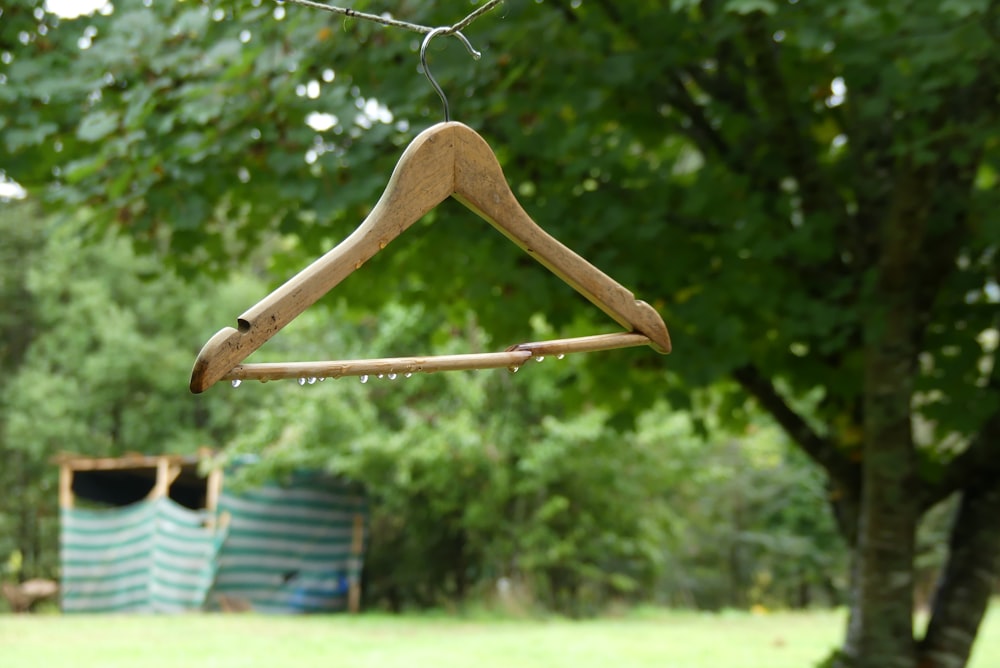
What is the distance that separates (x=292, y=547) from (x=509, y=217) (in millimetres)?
9752

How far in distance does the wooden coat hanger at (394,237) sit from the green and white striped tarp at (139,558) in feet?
31.1

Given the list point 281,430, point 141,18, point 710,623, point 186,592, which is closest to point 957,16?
point 141,18

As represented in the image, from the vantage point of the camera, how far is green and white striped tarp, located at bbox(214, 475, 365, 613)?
10.2 m

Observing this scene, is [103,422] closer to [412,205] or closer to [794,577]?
[794,577]

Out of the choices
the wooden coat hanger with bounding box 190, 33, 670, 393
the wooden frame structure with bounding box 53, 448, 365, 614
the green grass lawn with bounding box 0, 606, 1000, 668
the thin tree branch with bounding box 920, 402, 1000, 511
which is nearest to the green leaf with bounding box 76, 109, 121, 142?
the wooden coat hanger with bounding box 190, 33, 670, 393

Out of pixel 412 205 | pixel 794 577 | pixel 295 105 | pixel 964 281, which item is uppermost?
pixel 295 105

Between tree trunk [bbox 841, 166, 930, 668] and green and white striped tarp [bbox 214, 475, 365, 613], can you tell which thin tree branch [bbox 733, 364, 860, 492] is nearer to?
tree trunk [bbox 841, 166, 930, 668]

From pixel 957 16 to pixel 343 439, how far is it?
7.75 m

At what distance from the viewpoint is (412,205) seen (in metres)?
1.13

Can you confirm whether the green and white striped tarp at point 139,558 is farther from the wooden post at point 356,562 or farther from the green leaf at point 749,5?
the green leaf at point 749,5

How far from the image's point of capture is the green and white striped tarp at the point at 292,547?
10234 millimetres

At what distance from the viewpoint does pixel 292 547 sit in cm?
1040

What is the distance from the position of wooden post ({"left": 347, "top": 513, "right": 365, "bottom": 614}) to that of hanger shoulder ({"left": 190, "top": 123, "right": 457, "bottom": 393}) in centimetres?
989

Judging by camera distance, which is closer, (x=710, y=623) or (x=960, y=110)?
(x=960, y=110)
